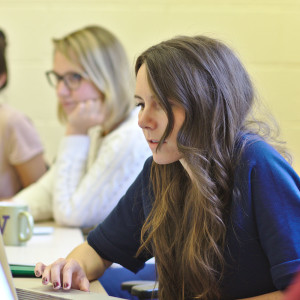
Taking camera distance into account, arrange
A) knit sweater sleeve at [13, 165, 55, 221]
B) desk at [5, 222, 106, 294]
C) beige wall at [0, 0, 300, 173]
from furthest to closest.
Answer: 1. beige wall at [0, 0, 300, 173]
2. knit sweater sleeve at [13, 165, 55, 221]
3. desk at [5, 222, 106, 294]

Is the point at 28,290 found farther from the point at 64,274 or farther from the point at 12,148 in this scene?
the point at 12,148

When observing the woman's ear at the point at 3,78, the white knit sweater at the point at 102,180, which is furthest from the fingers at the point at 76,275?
the woman's ear at the point at 3,78

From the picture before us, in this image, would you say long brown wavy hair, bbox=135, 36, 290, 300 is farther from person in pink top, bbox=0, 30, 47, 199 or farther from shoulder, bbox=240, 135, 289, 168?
person in pink top, bbox=0, 30, 47, 199

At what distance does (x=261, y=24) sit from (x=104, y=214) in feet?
4.43

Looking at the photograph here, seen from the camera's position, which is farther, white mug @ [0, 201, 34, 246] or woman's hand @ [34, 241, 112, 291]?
white mug @ [0, 201, 34, 246]

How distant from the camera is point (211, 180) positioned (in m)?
0.95

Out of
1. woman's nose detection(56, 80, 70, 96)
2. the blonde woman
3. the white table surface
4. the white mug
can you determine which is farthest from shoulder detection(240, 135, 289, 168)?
woman's nose detection(56, 80, 70, 96)

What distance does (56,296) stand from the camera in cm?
86

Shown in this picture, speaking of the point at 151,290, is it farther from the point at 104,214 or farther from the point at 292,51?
the point at 292,51

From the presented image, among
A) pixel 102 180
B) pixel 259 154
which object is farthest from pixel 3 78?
pixel 259 154

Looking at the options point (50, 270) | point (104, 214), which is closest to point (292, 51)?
point (104, 214)

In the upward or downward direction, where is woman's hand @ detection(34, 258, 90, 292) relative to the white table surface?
upward

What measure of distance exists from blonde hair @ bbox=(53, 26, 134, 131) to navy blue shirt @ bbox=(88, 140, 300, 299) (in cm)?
99

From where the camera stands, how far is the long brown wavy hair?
0.94 metres
